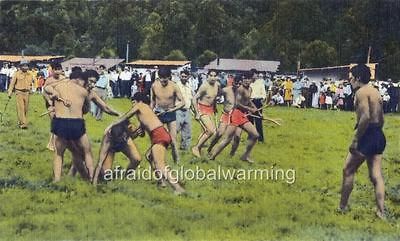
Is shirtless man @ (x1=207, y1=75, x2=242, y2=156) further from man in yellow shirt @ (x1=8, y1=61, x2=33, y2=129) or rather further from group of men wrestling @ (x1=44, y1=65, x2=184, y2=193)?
man in yellow shirt @ (x1=8, y1=61, x2=33, y2=129)

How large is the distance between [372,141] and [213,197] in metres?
2.71

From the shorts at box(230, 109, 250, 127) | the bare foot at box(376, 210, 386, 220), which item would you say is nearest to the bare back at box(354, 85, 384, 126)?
the bare foot at box(376, 210, 386, 220)

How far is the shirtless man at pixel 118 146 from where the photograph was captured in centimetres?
1230

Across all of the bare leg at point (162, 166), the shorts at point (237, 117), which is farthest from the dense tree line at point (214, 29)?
the bare leg at point (162, 166)

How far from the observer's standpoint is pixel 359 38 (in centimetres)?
1305

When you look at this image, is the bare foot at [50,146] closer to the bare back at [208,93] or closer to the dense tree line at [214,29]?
the dense tree line at [214,29]

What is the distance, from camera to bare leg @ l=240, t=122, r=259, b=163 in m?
12.9

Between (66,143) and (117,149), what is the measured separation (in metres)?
0.84

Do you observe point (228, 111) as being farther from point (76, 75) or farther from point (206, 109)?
point (76, 75)

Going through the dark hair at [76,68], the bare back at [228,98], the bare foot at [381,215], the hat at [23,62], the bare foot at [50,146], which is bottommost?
the bare foot at [381,215]

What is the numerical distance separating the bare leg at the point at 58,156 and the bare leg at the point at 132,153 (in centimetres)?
100

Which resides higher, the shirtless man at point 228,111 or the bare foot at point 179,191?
the shirtless man at point 228,111

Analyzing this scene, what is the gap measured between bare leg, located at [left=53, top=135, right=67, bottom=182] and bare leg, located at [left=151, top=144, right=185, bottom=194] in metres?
1.47

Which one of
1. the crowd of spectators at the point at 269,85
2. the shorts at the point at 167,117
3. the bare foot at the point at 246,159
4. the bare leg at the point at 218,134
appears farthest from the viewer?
the bare leg at the point at 218,134
